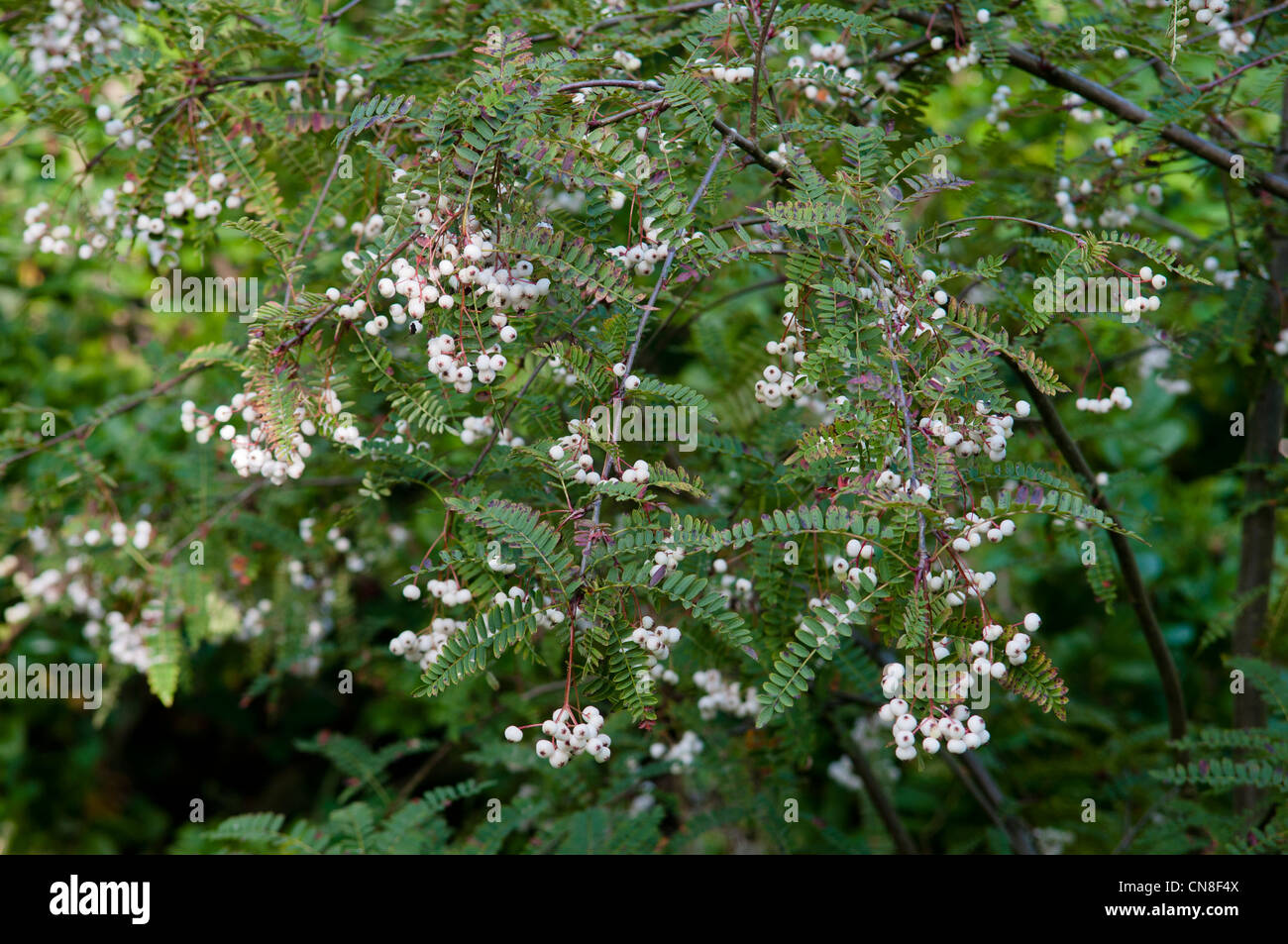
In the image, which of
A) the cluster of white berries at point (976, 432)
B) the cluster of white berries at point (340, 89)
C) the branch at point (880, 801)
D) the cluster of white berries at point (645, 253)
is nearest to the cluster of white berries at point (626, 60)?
the cluster of white berries at point (645, 253)

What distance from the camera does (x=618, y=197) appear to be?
1364 millimetres

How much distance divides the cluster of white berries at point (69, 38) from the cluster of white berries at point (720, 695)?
1.54 m

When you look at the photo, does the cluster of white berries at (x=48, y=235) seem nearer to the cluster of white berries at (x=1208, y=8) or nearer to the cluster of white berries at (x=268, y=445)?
the cluster of white berries at (x=268, y=445)

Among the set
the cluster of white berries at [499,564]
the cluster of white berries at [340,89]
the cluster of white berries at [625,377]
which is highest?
the cluster of white berries at [340,89]

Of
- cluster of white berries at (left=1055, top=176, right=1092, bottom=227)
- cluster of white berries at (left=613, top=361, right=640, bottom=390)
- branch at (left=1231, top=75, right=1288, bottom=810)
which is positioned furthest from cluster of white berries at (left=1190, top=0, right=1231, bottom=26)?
cluster of white berries at (left=613, top=361, right=640, bottom=390)

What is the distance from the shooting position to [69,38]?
195 cm

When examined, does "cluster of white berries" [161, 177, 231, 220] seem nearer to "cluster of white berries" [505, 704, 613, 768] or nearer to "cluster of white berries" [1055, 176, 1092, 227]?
"cluster of white berries" [505, 704, 613, 768]

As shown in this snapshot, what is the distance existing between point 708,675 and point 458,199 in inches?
37.6

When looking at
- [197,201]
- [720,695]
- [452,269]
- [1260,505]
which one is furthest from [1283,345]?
[197,201]

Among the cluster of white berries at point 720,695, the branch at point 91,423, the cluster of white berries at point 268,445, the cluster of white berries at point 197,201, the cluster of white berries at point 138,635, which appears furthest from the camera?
the cluster of white berries at point 138,635

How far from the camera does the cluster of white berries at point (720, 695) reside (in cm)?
184

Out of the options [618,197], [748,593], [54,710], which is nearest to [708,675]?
[748,593]
